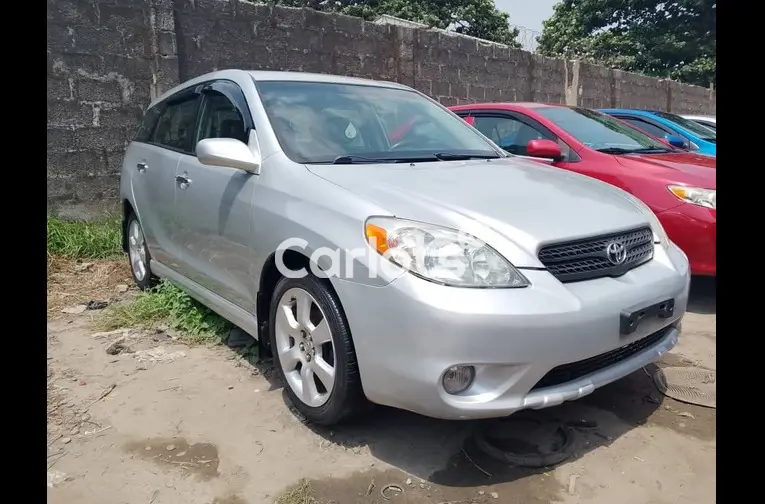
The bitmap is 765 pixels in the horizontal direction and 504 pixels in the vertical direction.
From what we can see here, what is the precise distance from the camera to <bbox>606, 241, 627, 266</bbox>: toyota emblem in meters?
2.45

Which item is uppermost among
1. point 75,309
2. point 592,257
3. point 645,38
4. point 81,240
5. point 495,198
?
point 645,38

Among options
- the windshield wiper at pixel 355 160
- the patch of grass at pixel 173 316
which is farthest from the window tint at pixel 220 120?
the patch of grass at pixel 173 316

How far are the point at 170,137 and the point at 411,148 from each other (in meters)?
1.85

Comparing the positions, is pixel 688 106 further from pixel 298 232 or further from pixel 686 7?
pixel 298 232

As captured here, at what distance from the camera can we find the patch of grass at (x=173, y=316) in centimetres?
387

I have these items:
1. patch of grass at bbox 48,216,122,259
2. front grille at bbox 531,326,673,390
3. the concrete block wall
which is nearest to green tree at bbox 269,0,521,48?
the concrete block wall

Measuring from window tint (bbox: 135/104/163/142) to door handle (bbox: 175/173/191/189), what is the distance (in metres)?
1.00

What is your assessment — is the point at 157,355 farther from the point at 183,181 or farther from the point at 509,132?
the point at 509,132

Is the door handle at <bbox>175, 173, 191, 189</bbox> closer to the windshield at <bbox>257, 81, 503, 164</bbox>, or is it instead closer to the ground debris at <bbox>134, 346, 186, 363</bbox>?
the windshield at <bbox>257, 81, 503, 164</bbox>

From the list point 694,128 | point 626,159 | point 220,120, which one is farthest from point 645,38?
point 220,120

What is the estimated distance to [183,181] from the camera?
142 inches

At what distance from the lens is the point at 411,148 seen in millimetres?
3244

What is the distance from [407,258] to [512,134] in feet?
10.8
